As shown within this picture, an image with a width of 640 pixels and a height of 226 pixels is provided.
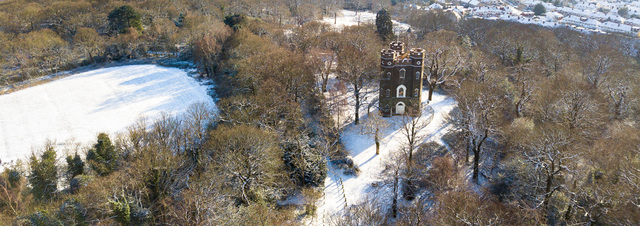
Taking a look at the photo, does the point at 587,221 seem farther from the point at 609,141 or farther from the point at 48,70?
the point at 48,70

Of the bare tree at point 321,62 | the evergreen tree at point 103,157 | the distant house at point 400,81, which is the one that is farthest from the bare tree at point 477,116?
the evergreen tree at point 103,157

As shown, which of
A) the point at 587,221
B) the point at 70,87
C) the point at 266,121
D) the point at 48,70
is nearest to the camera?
the point at 587,221

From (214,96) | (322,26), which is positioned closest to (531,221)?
(214,96)

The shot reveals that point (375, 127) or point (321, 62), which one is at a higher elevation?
point (321, 62)

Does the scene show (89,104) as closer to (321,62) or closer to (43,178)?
(43,178)

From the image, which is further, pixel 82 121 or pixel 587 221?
pixel 82 121

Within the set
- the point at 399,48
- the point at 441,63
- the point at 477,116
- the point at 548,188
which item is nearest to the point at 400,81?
the point at 399,48

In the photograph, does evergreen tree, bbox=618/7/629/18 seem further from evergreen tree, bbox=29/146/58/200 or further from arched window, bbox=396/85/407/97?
evergreen tree, bbox=29/146/58/200
